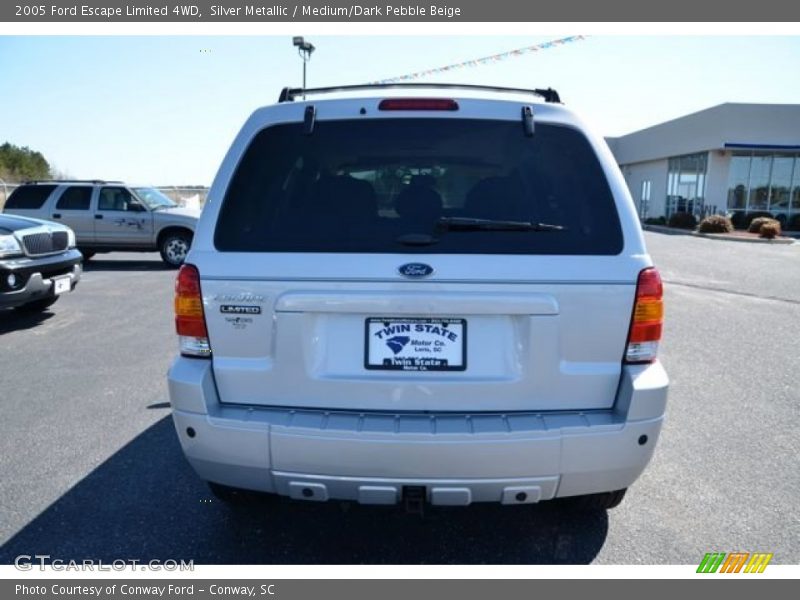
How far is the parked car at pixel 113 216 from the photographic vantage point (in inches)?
539

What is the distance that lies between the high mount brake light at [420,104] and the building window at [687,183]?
3584 centimetres

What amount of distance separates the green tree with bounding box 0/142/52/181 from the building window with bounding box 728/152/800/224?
5031 cm

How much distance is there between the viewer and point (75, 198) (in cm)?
1396

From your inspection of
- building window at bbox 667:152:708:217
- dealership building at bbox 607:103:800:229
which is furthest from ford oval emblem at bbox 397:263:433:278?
building window at bbox 667:152:708:217

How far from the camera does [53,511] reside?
316cm

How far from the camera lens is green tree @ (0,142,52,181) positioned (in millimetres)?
49281

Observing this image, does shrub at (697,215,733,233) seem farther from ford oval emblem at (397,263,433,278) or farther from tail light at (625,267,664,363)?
ford oval emblem at (397,263,433,278)

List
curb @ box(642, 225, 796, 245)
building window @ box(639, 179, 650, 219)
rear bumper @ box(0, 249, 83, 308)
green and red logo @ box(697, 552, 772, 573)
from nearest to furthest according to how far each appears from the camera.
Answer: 1. green and red logo @ box(697, 552, 772, 573)
2. rear bumper @ box(0, 249, 83, 308)
3. curb @ box(642, 225, 796, 245)
4. building window @ box(639, 179, 650, 219)

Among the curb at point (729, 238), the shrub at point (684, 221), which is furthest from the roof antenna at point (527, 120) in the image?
the shrub at point (684, 221)

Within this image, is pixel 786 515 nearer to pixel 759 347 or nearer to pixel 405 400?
pixel 405 400

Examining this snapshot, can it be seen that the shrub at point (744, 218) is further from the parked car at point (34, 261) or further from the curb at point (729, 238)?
the parked car at point (34, 261)

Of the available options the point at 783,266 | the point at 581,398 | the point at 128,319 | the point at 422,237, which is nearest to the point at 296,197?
the point at 422,237

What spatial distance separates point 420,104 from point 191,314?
1353mm

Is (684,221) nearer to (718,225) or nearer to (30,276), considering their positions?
(718,225)
